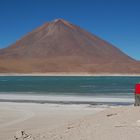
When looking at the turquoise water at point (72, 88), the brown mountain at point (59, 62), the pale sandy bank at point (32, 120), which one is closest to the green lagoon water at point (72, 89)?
the turquoise water at point (72, 88)

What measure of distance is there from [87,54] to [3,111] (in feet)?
578

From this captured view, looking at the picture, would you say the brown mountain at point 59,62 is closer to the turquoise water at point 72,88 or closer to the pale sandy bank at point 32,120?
the turquoise water at point 72,88

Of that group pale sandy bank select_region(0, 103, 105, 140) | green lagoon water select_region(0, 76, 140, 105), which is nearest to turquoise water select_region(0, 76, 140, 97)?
green lagoon water select_region(0, 76, 140, 105)

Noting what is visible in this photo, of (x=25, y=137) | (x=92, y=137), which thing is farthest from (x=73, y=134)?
(x=25, y=137)

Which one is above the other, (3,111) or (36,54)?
(36,54)

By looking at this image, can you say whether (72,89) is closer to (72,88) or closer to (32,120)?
(72,88)

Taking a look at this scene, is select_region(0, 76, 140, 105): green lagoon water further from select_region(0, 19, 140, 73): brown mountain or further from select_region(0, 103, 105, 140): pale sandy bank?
select_region(0, 19, 140, 73): brown mountain

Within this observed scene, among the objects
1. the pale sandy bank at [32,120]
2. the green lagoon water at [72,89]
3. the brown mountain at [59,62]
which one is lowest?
the pale sandy bank at [32,120]

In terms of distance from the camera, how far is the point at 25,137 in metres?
8.84

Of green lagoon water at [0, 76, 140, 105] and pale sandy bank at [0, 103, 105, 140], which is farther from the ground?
green lagoon water at [0, 76, 140, 105]

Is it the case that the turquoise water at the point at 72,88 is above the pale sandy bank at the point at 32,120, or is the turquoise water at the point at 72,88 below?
above

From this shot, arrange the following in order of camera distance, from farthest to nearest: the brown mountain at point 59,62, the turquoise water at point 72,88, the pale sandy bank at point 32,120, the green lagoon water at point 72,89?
the brown mountain at point 59,62 → the turquoise water at point 72,88 → the green lagoon water at point 72,89 → the pale sandy bank at point 32,120

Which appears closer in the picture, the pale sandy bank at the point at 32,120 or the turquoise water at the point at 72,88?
the pale sandy bank at the point at 32,120

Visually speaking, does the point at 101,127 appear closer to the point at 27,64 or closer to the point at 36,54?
the point at 27,64
